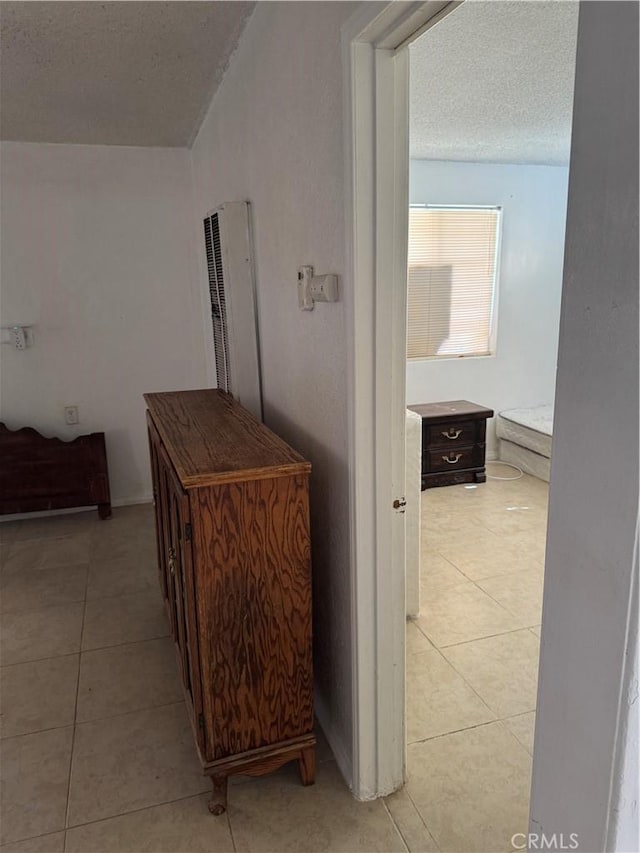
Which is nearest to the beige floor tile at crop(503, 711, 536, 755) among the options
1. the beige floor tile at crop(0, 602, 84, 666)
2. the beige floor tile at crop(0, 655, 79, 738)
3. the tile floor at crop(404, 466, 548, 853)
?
the tile floor at crop(404, 466, 548, 853)

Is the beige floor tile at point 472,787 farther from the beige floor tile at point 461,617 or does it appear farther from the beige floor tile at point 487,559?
the beige floor tile at point 487,559

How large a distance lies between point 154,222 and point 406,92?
2742 mm

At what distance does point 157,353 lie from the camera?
3.90 m

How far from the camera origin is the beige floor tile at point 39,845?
5.10ft

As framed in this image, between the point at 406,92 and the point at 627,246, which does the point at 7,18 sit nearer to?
the point at 406,92

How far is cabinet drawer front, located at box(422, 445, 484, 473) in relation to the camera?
4180 mm

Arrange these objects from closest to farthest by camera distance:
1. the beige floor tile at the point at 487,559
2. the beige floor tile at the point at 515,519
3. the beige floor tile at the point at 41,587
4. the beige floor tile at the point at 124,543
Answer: the beige floor tile at the point at 41,587 → the beige floor tile at the point at 487,559 → the beige floor tile at the point at 124,543 → the beige floor tile at the point at 515,519

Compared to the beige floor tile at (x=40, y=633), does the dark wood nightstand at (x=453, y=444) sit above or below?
above

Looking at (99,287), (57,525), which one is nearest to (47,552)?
(57,525)

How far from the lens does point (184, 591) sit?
175 centimetres

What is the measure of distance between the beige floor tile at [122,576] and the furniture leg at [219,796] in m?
1.33

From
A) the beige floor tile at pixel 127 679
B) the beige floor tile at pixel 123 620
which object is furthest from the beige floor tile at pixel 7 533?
the beige floor tile at pixel 127 679

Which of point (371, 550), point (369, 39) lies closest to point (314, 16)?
point (369, 39)

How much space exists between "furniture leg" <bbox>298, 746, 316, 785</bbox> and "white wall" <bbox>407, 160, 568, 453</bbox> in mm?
3054
